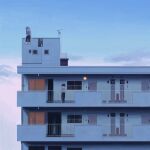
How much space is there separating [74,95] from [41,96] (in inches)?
95.7

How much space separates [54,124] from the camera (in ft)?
338

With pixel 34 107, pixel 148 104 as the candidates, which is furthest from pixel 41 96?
pixel 148 104

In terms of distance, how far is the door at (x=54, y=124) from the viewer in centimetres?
10275

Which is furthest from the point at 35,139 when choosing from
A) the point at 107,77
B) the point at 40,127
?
the point at 107,77

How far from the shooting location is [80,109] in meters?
103

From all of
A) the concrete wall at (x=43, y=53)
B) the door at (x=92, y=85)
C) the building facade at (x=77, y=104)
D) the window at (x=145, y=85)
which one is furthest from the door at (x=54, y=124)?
the window at (x=145, y=85)

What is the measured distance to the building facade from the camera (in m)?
102

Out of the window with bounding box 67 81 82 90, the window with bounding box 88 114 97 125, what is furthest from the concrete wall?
the window with bounding box 88 114 97 125

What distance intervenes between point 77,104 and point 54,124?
95.1 inches

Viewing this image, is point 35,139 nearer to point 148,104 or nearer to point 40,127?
point 40,127

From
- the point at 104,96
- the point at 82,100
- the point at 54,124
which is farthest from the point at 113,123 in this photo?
the point at 54,124

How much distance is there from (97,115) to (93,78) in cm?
278

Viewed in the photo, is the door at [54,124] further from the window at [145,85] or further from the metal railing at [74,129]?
the window at [145,85]

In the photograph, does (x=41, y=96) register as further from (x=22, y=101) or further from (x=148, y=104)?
Answer: (x=148, y=104)
